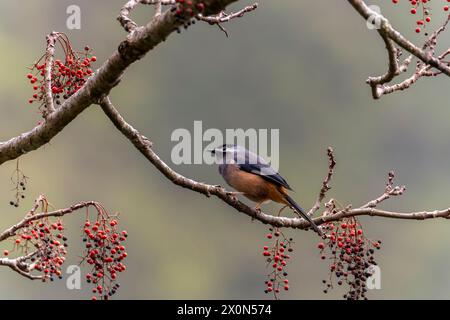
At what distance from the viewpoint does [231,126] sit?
137 ft

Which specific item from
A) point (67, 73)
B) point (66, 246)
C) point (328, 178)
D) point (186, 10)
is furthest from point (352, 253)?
point (67, 73)

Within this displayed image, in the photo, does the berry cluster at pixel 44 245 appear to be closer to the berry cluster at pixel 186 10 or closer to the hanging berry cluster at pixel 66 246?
the hanging berry cluster at pixel 66 246

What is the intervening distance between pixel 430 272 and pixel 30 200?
26.4 metres

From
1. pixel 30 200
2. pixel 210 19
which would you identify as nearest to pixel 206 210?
pixel 30 200

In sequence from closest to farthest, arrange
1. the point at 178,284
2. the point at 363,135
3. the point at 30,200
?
the point at 30,200 < the point at 178,284 < the point at 363,135

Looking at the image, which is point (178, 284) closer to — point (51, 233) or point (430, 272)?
point (430, 272)

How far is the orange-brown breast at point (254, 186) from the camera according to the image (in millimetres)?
7570

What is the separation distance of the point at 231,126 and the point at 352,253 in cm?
3595

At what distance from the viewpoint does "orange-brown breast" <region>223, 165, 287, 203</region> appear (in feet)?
24.8

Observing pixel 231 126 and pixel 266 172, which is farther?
pixel 231 126

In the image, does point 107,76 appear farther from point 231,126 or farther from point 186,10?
point 231,126

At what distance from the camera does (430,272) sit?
164 feet

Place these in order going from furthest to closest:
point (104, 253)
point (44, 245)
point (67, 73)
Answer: point (67, 73)
point (104, 253)
point (44, 245)

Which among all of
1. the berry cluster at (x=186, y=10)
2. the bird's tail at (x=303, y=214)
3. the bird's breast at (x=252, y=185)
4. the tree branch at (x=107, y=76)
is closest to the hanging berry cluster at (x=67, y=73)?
the tree branch at (x=107, y=76)
